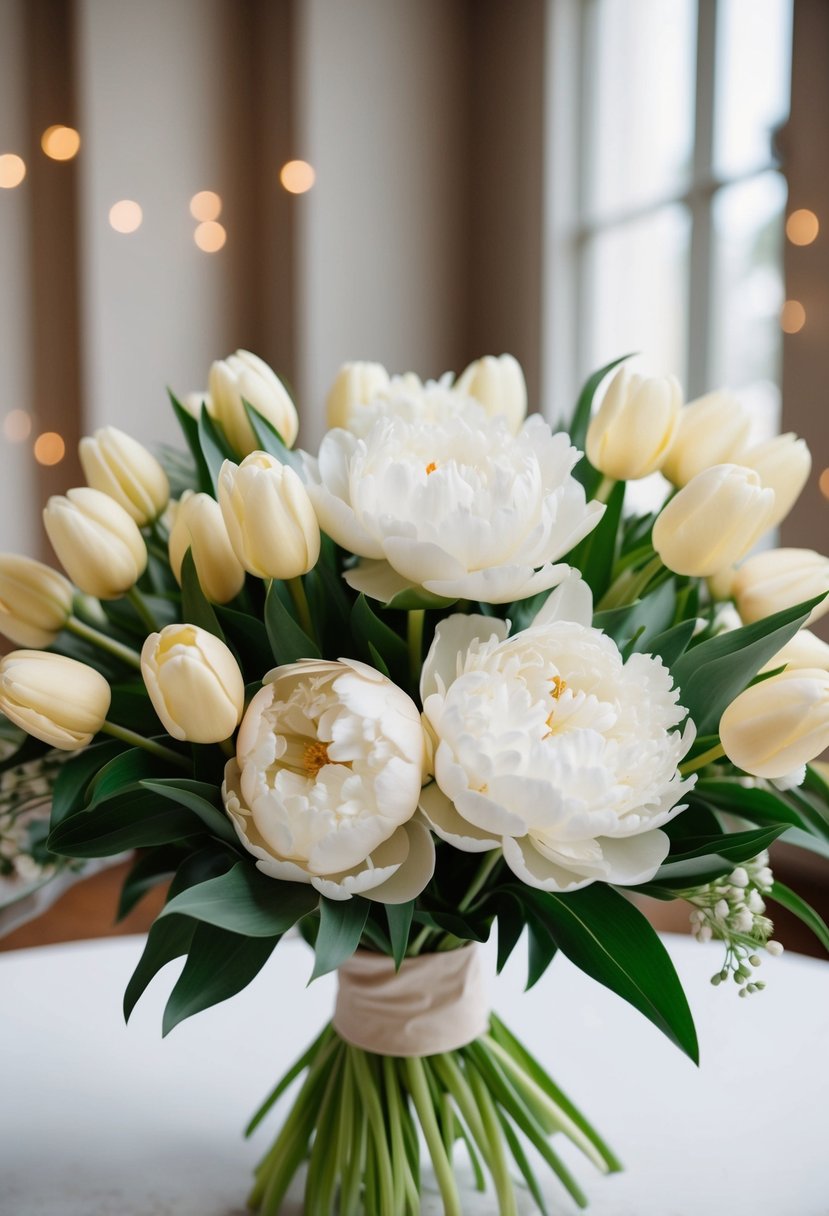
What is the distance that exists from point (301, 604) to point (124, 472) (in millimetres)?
125

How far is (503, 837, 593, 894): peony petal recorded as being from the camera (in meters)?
0.40

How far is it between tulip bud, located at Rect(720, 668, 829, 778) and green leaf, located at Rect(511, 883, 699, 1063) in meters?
0.08

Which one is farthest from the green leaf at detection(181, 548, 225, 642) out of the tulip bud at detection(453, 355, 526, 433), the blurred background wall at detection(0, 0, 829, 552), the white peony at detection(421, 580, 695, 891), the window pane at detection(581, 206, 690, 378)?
the window pane at detection(581, 206, 690, 378)

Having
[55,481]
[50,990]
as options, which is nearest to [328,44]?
[55,481]

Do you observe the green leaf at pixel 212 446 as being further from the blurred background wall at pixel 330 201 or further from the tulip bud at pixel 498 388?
the blurred background wall at pixel 330 201

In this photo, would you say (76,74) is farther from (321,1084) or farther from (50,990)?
(321,1084)

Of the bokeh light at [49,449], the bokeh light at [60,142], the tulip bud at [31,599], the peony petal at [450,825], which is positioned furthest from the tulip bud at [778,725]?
the bokeh light at [60,142]

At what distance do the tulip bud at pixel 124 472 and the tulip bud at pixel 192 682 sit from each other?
0.15m

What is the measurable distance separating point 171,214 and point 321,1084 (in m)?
3.43

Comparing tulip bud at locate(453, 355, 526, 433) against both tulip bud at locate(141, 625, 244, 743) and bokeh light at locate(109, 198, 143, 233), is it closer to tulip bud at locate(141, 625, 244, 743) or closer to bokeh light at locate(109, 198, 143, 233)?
tulip bud at locate(141, 625, 244, 743)

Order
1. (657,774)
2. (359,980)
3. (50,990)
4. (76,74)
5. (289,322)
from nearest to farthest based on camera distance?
1. (657,774)
2. (359,980)
3. (50,990)
4. (76,74)
5. (289,322)

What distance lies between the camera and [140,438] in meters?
3.56

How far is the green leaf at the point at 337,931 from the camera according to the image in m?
A: 0.39

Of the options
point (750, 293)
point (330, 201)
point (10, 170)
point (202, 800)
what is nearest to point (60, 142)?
point (10, 170)
